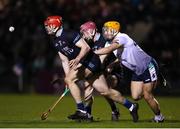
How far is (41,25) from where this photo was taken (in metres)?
28.2

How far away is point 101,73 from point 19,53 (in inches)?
521

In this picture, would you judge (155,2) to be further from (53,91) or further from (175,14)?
(53,91)

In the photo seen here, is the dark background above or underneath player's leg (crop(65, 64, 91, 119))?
underneath

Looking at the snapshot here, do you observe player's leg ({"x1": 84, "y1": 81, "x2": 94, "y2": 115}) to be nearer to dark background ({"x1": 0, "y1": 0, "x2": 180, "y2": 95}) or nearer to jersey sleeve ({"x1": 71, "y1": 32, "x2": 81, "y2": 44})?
jersey sleeve ({"x1": 71, "y1": 32, "x2": 81, "y2": 44})

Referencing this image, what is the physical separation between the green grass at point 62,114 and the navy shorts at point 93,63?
1022 millimetres

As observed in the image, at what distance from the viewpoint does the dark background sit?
27.7 m

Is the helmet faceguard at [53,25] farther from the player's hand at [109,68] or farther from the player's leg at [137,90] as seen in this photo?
the player's leg at [137,90]

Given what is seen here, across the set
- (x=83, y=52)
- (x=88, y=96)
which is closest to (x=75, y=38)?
(x=83, y=52)

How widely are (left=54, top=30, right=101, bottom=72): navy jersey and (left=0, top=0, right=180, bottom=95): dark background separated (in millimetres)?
12379

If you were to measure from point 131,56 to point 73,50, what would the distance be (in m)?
1.11

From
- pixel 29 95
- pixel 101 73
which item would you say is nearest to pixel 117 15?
pixel 29 95

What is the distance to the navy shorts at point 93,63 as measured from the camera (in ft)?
48.5

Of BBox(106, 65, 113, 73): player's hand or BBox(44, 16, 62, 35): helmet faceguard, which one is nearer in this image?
BBox(44, 16, 62, 35): helmet faceguard

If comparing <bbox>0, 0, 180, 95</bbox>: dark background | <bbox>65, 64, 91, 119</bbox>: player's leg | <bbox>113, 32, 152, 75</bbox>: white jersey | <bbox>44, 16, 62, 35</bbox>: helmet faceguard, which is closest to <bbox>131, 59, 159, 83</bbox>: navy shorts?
<bbox>113, 32, 152, 75</bbox>: white jersey
